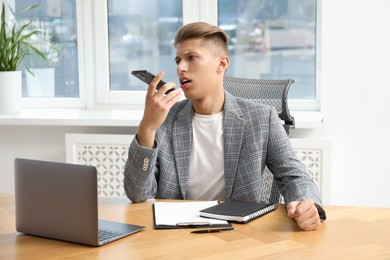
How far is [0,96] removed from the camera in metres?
3.53

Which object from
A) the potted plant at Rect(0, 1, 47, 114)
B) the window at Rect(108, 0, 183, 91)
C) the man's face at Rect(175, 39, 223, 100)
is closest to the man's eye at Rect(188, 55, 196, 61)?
the man's face at Rect(175, 39, 223, 100)

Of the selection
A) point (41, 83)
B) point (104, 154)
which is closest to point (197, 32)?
point (104, 154)

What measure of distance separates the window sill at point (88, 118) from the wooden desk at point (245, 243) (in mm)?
1399

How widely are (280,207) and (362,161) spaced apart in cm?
142

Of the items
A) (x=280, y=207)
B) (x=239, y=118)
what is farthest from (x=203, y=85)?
(x=280, y=207)

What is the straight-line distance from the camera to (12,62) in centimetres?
351

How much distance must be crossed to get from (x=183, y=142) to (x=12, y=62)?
1678mm

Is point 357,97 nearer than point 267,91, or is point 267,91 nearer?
point 267,91

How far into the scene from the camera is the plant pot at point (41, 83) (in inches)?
148

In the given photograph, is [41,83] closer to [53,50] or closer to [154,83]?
[53,50]

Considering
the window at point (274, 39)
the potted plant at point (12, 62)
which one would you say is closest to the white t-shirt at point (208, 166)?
the window at point (274, 39)

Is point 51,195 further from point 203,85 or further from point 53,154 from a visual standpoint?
point 53,154

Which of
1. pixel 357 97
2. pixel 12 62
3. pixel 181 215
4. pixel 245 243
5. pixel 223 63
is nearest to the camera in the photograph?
pixel 245 243

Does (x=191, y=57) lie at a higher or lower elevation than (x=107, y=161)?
higher
